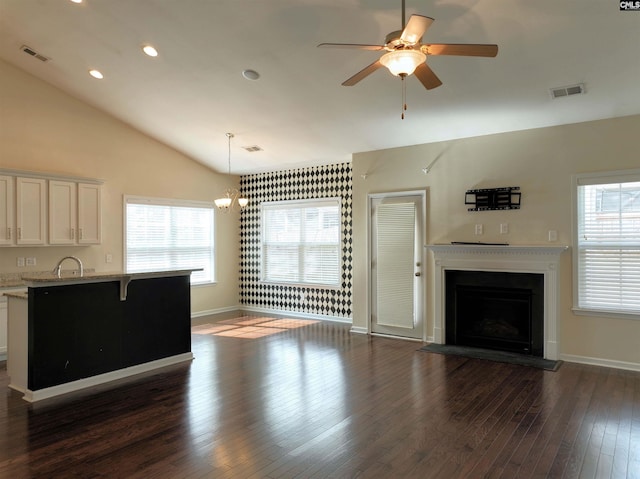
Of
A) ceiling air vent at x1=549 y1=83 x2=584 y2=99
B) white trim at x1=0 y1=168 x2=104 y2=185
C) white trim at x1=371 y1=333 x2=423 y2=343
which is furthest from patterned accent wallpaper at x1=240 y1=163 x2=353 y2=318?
ceiling air vent at x1=549 y1=83 x2=584 y2=99

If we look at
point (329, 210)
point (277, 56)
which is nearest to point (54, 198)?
point (277, 56)

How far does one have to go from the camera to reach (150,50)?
492 centimetres

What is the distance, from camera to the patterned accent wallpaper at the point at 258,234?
24.6 feet

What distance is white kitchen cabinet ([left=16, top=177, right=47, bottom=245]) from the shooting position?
18.0ft

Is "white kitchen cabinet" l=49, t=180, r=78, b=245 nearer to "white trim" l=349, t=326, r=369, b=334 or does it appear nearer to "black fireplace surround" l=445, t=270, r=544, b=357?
"white trim" l=349, t=326, r=369, b=334

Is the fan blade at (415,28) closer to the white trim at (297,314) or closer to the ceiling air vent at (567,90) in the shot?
the ceiling air vent at (567,90)

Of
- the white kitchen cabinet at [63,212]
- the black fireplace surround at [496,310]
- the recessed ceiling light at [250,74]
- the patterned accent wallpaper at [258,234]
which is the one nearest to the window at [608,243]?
the black fireplace surround at [496,310]

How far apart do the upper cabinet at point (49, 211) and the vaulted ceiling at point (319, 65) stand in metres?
1.44

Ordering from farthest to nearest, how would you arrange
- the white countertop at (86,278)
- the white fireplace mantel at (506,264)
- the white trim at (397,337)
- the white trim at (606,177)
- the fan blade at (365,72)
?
the white trim at (397,337) < the white fireplace mantel at (506,264) < the white trim at (606,177) < the white countertop at (86,278) < the fan blade at (365,72)

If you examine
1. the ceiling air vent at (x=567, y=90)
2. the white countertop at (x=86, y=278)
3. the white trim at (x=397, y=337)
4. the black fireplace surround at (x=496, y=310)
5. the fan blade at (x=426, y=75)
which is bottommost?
the white trim at (x=397, y=337)

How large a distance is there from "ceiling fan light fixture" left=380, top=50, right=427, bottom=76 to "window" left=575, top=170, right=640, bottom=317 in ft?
11.1

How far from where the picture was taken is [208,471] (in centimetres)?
272

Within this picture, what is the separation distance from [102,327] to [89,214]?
2424mm

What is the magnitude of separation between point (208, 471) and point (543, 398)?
2994 mm
